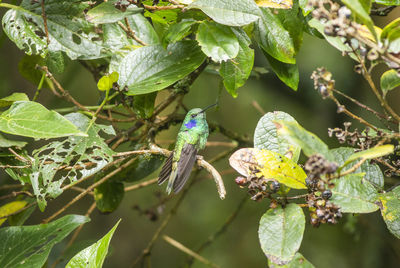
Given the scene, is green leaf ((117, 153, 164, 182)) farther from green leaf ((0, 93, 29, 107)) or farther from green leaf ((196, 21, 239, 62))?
green leaf ((196, 21, 239, 62))

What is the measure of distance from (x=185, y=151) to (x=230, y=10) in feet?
2.04

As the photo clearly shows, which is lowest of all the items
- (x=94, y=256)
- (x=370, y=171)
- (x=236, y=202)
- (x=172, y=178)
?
(x=236, y=202)

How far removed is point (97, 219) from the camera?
392 centimetres

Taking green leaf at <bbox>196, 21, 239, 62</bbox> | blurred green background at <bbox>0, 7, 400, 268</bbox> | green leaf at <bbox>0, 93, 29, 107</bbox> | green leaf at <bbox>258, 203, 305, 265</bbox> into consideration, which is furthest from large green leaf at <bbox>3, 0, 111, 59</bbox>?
blurred green background at <bbox>0, 7, 400, 268</bbox>

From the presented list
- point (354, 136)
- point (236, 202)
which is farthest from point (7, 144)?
point (236, 202)

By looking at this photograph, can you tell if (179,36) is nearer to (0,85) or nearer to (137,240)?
(0,85)

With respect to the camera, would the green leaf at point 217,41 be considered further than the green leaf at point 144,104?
No

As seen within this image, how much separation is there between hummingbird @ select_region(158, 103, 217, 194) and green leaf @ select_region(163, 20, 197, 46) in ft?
1.33

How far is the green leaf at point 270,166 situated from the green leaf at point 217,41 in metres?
0.25

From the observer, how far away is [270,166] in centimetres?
107

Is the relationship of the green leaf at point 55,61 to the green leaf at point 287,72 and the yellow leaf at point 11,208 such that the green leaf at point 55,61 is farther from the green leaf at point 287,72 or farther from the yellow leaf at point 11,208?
the green leaf at point 287,72

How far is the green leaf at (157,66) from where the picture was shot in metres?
1.27

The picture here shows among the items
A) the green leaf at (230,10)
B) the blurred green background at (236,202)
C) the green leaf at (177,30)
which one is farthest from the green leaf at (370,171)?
the blurred green background at (236,202)

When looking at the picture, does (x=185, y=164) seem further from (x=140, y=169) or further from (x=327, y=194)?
(x=327, y=194)
